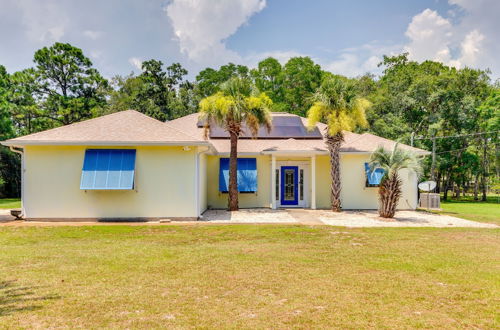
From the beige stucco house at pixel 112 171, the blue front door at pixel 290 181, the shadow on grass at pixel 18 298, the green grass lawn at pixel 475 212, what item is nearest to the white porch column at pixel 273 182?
the blue front door at pixel 290 181

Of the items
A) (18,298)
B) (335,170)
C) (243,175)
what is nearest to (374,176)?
(335,170)

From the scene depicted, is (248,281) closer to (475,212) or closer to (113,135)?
(113,135)

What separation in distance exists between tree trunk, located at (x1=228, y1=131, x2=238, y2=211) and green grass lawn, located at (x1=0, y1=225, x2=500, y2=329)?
6.57 meters

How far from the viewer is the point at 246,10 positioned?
20719mm

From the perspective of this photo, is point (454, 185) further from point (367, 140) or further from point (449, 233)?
point (449, 233)

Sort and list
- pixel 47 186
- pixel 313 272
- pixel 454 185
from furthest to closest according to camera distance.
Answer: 1. pixel 454 185
2. pixel 47 186
3. pixel 313 272

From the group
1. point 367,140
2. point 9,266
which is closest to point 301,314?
point 9,266

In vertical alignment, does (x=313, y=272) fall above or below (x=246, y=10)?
below

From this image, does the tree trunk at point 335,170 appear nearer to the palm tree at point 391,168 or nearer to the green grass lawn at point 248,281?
the palm tree at point 391,168

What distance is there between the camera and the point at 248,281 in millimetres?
5883

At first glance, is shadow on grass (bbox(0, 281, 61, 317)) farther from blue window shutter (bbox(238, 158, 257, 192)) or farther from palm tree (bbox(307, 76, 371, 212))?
palm tree (bbox(307, 76, 371, 212))

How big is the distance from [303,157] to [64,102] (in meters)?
27.6

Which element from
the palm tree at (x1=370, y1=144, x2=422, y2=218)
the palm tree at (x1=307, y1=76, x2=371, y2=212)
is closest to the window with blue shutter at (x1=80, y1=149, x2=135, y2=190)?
the palm tree at (x1=307, y1=76, x2=371, y2=212)

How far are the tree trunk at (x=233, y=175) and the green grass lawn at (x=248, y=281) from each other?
21.6ft
